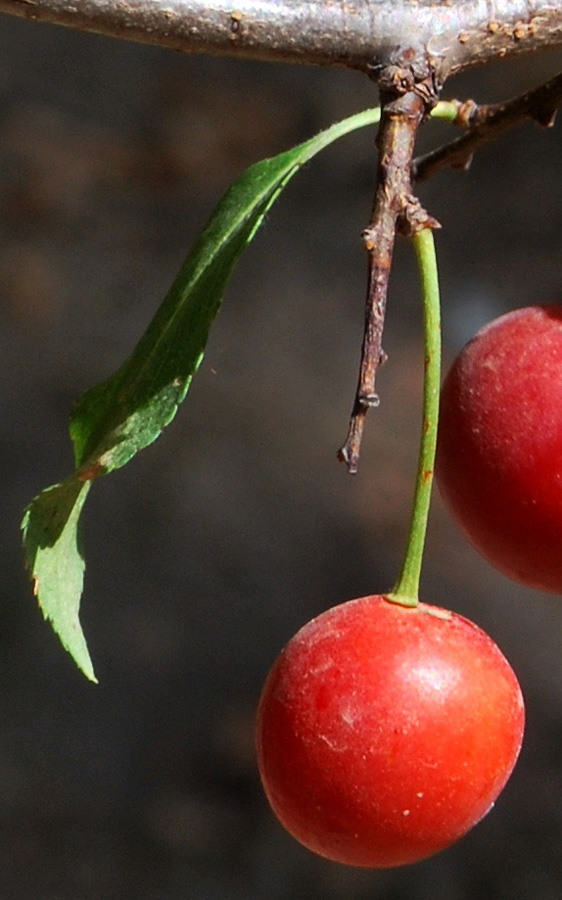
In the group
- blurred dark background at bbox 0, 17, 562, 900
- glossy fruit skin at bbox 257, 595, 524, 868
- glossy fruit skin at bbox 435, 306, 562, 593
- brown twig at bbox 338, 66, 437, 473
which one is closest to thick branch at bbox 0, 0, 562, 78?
brown twig at bbox 338, 66, 437, 473

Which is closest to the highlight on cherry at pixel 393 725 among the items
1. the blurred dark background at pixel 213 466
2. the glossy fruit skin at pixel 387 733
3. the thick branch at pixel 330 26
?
the glossy fruit skin at pixel 387 733

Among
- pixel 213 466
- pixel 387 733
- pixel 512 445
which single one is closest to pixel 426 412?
pixel 512 445

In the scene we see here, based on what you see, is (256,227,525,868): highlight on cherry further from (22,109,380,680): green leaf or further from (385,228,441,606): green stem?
(22,109,380,680): green leaf

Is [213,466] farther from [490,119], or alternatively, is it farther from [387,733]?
[387,733]

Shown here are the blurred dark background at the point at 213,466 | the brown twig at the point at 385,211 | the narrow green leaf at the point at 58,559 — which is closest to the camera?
the brown twig at the point at 385,211

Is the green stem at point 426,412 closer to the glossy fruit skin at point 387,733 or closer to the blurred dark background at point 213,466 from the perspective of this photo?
the glossy fruit skin at point 387,733

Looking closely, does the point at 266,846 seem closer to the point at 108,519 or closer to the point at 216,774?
the point at 216,774
